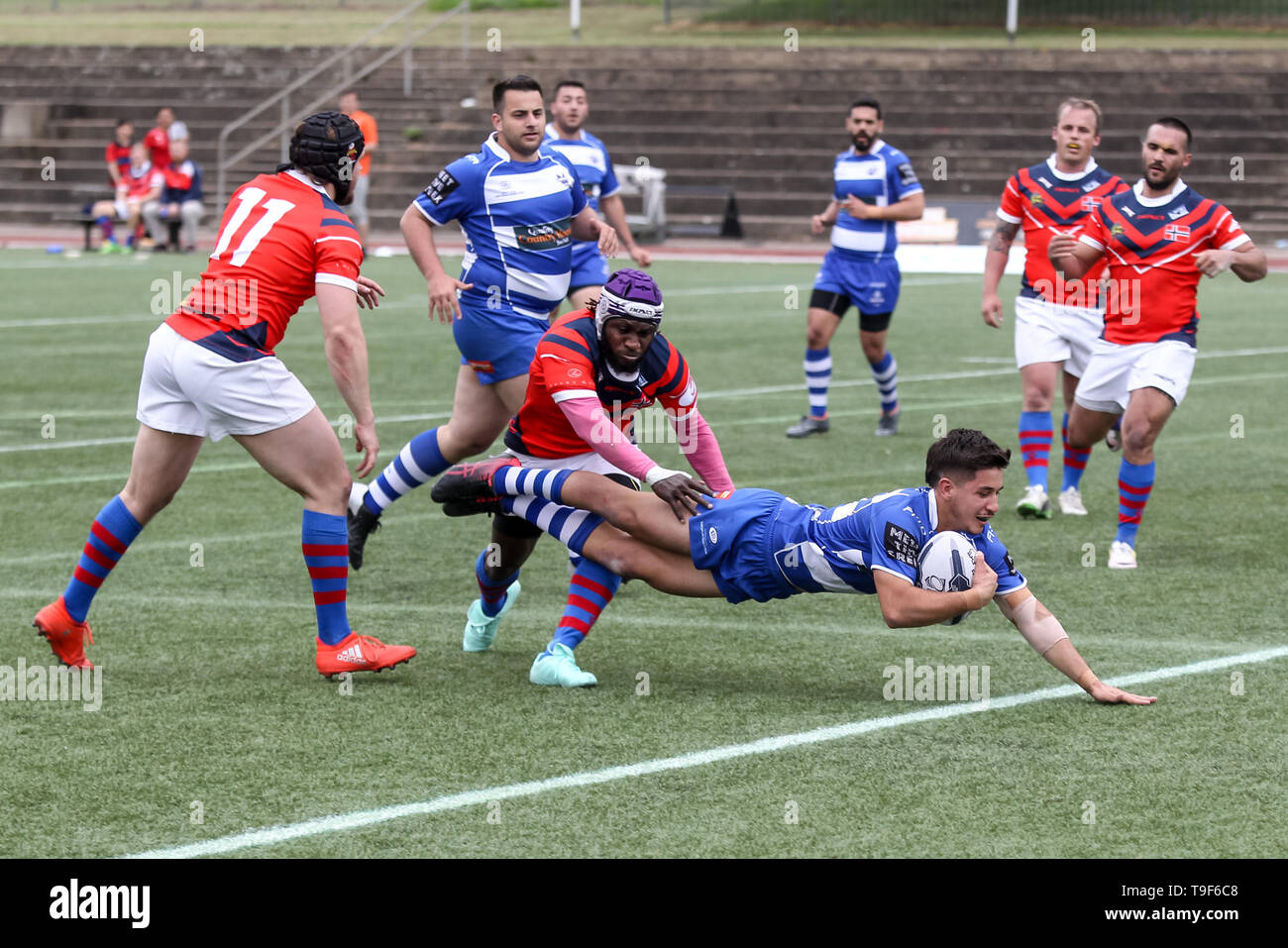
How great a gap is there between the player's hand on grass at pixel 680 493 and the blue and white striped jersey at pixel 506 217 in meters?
2.47

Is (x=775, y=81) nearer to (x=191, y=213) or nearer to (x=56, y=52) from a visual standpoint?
(x=191, y=213)

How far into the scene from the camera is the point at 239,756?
18.5 feet

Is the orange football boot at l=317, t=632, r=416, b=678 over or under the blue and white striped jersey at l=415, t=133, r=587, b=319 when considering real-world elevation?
under

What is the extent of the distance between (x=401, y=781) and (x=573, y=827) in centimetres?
68

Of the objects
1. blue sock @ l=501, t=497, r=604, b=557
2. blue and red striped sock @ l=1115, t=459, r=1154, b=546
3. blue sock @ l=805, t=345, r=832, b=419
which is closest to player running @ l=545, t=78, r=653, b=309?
blue sock @ l=805, t=345, r=832, b=419

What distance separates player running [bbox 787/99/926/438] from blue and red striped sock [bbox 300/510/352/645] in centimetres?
695

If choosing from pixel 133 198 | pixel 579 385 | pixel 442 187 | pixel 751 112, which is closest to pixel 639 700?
pixel 579 385

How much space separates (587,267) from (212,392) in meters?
4.92

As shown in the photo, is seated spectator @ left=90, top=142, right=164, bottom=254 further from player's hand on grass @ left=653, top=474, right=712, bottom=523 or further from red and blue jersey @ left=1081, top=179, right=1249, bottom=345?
player's hand on grass @ left=653, top=474, right=712, bottom=523

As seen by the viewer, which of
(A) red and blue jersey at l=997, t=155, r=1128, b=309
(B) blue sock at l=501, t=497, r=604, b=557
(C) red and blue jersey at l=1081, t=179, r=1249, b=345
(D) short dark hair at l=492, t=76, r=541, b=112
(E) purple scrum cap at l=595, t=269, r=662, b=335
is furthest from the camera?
(A) red and blue jersey at l=997, t=155, r=1128, b=309

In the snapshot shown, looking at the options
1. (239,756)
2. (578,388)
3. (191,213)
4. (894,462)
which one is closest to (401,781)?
(239,756)

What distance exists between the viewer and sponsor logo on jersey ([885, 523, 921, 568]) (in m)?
5.98

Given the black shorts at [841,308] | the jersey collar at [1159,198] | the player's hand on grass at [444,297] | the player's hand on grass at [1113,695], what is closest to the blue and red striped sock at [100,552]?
the player's hand on grass at [444,297]

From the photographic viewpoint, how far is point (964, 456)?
19.3 ft
